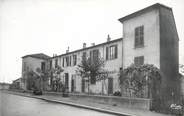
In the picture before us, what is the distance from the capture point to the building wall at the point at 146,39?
18.9 meters

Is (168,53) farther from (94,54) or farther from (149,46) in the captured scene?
(94,54)

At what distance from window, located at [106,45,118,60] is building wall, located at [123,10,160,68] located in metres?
2.50

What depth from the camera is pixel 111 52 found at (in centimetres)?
2544

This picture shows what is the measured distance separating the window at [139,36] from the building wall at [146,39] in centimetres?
34

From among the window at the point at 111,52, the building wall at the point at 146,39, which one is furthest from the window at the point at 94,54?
the building wall at the point at 146,39

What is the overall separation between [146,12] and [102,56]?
874 cm

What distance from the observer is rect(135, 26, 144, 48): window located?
2027cm

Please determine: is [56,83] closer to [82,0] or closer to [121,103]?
[121,103]

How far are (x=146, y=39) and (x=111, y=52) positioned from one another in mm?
6364

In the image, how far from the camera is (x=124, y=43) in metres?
22.3

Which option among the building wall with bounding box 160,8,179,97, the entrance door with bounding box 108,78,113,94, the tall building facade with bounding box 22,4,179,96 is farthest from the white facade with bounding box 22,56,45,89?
the building wall with bounding box 160,8,179,97

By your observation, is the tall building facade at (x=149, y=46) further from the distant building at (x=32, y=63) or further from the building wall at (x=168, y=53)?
the distant building at (x=32, y=63)

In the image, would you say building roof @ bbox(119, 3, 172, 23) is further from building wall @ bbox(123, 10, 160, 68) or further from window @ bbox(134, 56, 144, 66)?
window @ bbox(134, 56, 144, 66)

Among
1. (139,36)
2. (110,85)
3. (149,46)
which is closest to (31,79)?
(110,85)
